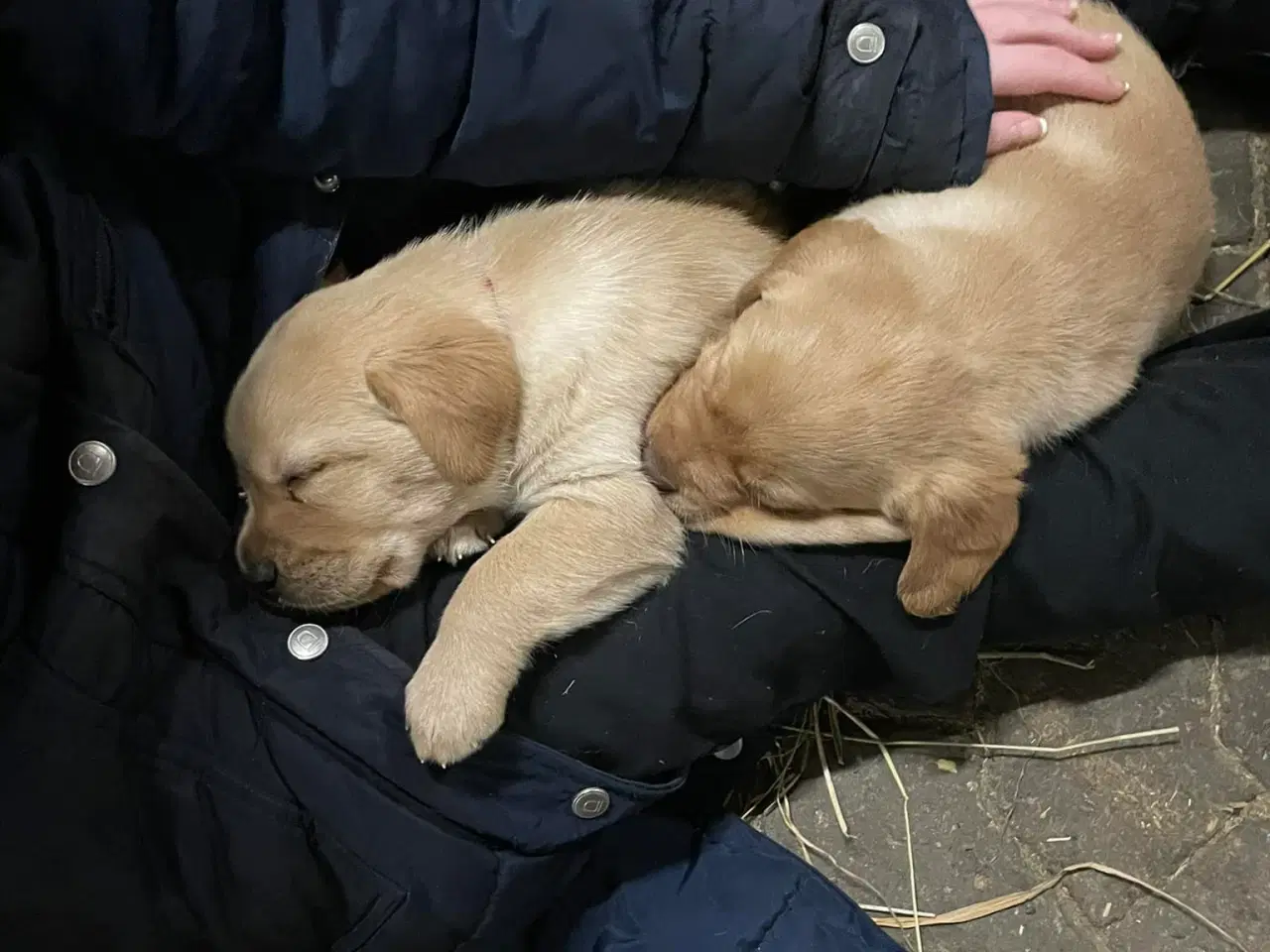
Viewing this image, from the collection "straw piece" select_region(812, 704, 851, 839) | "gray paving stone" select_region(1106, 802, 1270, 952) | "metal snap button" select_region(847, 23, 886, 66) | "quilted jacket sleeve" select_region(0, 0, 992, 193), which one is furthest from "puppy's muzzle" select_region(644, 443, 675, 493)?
"gray paving stone" select_region(1106, 802, 1270, 952)

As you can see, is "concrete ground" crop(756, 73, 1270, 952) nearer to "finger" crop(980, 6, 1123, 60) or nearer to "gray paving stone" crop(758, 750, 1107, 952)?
"gray paving stone" crop(758, 750, 1107, 952)

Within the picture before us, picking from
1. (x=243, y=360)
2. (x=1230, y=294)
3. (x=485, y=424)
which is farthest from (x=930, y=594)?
(x=1230, y=294)

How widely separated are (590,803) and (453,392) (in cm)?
71

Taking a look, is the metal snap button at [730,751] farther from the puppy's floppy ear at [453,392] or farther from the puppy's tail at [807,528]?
the puppy's floppy ear at [453,392]

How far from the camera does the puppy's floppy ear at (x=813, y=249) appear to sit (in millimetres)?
1892

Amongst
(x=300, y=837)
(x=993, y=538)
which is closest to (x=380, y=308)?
(x=300, y=837)

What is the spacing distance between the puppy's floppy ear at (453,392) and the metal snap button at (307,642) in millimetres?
337

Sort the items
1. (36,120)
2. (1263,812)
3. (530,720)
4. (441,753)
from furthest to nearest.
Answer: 1. (1263,812)
2. (530,720)
3. (441,753)
4. (36,120)

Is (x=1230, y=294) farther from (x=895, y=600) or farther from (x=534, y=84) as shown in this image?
(x=534, y=84)

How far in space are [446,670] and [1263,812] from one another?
176 centimetres

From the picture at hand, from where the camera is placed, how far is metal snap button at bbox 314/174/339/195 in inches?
73.6

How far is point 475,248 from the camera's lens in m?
1.97

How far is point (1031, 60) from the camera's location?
6.50ft

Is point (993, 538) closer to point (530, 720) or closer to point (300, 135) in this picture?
point (530, 720)
